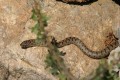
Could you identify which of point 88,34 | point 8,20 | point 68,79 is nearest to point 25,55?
point 8,20

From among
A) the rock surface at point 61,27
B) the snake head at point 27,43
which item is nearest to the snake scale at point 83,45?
the snake head at point 27,43

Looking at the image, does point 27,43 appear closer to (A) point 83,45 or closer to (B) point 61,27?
(B) point 61,27

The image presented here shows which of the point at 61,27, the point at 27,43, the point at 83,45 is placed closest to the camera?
the point at 27,43

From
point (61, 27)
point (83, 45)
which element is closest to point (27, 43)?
point (61, 27)

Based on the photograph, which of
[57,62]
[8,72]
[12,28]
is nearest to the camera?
[57,62]

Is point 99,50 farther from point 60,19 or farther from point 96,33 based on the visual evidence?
point 60,19

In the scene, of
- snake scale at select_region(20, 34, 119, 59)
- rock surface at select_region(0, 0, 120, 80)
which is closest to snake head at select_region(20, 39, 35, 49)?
snake scale at select_region(20, 34, 119, 59)

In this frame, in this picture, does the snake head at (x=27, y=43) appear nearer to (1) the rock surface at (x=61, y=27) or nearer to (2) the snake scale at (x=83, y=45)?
(2) the snake scale at (x=83, y=45)

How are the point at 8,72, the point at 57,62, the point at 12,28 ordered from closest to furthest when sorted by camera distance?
the point at 57,62, the point at 8,72, the point at 12,28
